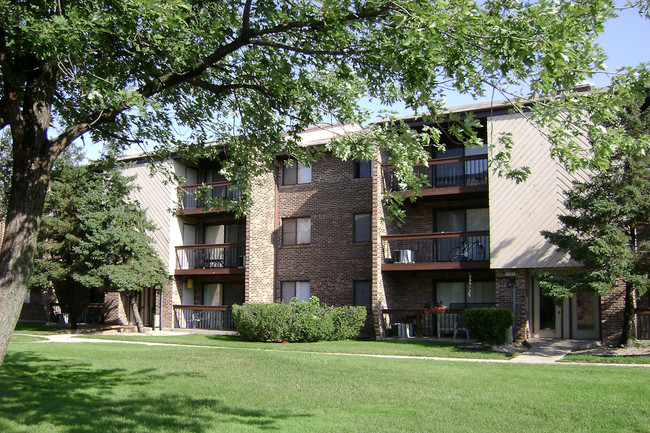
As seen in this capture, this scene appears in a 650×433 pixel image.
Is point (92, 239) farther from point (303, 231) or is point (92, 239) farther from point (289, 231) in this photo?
point (303, 231)

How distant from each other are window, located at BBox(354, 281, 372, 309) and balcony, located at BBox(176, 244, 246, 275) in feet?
16.5

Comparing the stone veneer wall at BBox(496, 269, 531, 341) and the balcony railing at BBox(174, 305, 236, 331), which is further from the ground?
the stone veneer wall at BBox(496, 269, 531, 341)

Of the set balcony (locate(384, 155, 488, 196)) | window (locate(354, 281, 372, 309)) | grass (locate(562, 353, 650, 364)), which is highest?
balcony (locate(384, 155, 488, 196))

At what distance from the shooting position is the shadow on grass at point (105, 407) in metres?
7.69

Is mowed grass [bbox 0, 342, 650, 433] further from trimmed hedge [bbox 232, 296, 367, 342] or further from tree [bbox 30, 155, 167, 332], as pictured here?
tree [bbox 30, 155, 167, 332]

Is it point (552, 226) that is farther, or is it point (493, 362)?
point (552, 226)

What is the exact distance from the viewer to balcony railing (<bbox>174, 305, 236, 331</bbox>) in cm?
2577

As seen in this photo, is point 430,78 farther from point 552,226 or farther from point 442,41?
point 552,226

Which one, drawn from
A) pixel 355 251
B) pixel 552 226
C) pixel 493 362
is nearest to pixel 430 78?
pixel 493 362

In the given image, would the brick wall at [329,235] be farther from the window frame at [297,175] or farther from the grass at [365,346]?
the grass at [365,346]

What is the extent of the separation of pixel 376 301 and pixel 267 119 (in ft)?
42.4

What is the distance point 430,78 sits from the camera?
7.17 meters

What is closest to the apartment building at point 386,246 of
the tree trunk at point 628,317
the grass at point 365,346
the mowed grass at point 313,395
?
the tree trunk at point 628,317

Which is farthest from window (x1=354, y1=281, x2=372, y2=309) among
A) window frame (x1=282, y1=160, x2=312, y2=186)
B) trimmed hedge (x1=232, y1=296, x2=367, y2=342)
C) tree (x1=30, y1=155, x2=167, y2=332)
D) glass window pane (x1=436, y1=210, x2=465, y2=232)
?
tree (x1=30, y1=155, x2=167, y2=332)
